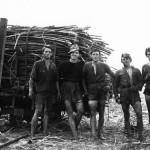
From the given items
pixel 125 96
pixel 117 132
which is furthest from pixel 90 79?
pixel 117 132

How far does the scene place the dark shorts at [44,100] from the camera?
6613mm

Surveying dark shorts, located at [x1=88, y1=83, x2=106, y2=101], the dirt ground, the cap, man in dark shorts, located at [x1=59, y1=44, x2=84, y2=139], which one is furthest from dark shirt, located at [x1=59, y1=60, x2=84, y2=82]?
the dirt ground

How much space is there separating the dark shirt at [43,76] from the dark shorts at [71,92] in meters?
0.29

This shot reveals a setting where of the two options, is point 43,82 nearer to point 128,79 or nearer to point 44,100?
point 44,100

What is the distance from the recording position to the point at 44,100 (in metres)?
6.73

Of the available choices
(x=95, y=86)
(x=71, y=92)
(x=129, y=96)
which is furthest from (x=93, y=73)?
(x=129, y=96)

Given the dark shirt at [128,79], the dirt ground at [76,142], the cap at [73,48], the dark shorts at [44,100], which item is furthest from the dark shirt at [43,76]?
the dark shirt at [128,79]

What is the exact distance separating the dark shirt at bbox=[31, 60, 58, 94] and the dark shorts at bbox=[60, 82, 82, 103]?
0.29 metres

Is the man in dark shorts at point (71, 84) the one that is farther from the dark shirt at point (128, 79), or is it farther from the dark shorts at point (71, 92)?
the dark shirt at point (128, 79)

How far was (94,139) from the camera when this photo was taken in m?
6.43

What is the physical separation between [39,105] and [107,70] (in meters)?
1.80

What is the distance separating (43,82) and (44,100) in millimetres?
428

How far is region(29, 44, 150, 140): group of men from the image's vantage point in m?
6.58

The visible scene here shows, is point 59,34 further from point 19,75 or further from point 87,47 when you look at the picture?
point 19,75
